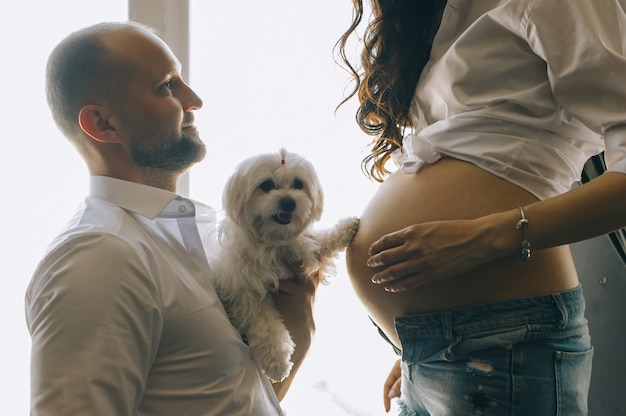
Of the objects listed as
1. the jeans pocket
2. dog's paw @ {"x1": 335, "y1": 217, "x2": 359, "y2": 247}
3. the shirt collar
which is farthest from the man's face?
the jeans pocket

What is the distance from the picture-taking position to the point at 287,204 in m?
1.21

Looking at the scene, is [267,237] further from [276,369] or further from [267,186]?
[276,369]

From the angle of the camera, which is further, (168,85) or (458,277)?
(168,85)

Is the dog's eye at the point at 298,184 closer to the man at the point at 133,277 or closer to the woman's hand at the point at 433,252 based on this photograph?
the man at the point at 133,277

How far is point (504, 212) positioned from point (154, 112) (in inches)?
Result: 28.8

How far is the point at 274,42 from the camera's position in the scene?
1897 millimetres

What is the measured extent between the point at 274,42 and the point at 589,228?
52.1 inches

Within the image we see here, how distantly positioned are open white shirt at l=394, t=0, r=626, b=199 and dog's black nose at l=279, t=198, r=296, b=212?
0.89ft

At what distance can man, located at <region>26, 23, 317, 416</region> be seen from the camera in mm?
846

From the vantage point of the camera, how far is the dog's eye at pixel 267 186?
125 cm

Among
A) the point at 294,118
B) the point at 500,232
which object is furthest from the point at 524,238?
the point at 294,118

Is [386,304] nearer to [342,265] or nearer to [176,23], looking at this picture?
[342,265]

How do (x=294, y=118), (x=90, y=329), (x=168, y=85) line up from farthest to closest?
(x=294, y=118), (x=168, y=85), (x=90, y=329)

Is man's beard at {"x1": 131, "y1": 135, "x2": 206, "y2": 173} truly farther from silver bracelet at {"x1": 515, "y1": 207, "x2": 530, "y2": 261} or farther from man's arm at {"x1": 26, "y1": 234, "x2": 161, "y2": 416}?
silver bracelet at {"x1": 515, "y1": 207, "x2": 530, "y2": 261}
